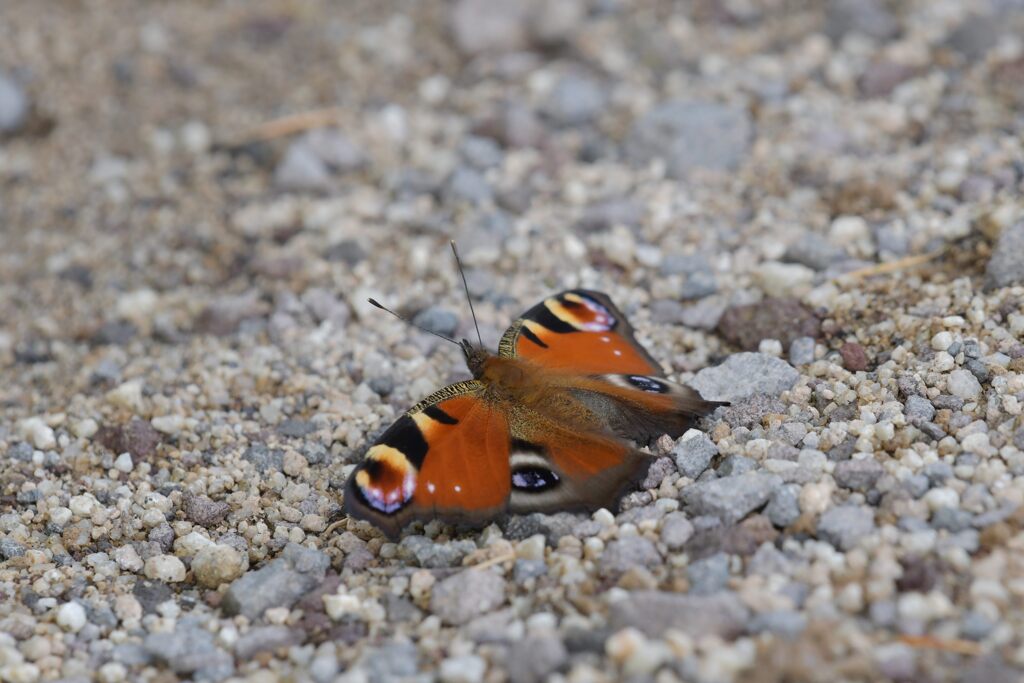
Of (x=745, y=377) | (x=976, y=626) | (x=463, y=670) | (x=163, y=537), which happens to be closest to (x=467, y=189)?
(x=745, y=377)

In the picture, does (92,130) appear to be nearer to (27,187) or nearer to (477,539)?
(27,187)

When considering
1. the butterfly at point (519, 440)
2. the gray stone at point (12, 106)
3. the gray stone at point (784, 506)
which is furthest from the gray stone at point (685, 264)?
the gray stone at point (12, 106)

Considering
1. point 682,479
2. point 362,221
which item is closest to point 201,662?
point 682,479

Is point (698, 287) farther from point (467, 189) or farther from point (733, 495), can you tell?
point (733, 495)

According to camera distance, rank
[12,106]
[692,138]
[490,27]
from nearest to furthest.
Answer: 1. [692,138]
2. [12,106]
3. [490,27]

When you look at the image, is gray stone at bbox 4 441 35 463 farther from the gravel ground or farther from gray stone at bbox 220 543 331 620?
gray stone at bbox 220 543 331 620
